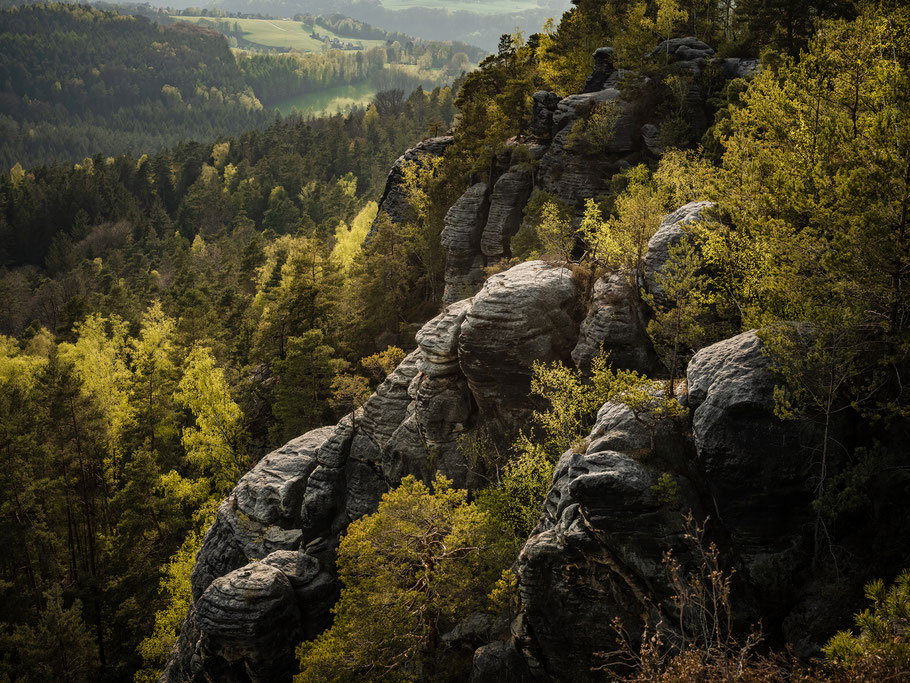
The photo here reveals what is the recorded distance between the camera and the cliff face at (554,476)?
1680 cm

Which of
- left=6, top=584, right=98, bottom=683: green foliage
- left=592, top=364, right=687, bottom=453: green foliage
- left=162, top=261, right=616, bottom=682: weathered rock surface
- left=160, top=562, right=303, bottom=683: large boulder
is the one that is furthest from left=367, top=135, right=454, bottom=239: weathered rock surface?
left=592, top=364, right=687, bottom=453: green foliage

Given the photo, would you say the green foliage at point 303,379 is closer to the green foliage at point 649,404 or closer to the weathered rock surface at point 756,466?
the green foliage at point 649,404

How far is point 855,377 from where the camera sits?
16906 mm

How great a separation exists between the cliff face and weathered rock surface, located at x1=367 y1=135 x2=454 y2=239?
50.4 feet

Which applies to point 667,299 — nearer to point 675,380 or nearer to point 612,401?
point 675,380

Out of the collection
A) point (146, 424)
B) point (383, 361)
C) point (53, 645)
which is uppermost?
point (383, 361)

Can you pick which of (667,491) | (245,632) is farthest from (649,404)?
(245,632)

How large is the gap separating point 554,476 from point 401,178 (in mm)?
54938

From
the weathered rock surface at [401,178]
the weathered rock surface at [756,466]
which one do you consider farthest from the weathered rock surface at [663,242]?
the weathered rock surface at [401,178]

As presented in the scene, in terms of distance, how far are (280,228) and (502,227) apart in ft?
273

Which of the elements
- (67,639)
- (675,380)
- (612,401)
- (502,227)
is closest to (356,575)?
(612,401)

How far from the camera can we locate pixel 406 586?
988 inches

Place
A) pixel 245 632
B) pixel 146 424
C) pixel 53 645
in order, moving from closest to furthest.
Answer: pixel 245 632 < pixel 53 645 < pixel 146 424

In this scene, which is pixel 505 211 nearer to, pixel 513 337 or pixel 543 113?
pixel 543 113
